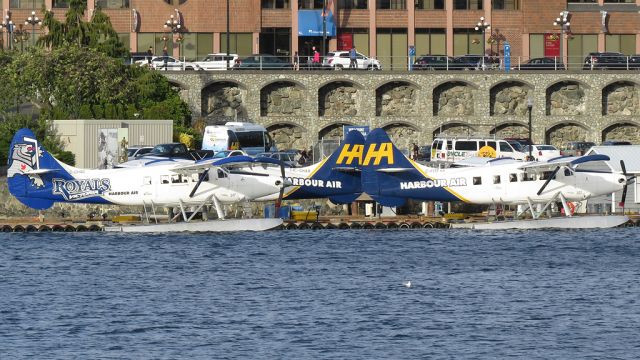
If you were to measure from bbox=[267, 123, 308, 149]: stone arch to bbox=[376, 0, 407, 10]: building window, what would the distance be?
53.3ft

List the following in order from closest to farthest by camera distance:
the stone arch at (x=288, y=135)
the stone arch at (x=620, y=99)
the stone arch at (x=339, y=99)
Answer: the stone arch at (x=288, y=135)
the stone arch at (x=339, y=99)
the stone arch at (x=620, y=99)

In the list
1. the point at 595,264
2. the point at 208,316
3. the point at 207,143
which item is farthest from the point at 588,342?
the point at 207,143

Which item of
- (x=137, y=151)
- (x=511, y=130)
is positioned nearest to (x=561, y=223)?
(x=137, y=151)

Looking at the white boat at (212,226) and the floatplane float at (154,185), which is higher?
the floatplane float at (154,185)

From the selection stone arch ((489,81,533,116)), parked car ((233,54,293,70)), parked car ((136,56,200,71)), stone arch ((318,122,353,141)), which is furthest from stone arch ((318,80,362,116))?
stone arch ((489,81,533,116))

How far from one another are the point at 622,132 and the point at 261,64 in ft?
79.9

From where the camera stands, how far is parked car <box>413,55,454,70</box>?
11219cm

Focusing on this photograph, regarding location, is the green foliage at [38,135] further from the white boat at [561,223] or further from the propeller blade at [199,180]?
the white boat at [561,223]

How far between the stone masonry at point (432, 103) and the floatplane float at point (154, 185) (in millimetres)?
39103

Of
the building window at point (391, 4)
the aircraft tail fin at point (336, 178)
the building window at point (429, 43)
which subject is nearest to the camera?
the aircraft tail fin at point (336, 178)

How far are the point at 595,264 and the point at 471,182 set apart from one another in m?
8.94

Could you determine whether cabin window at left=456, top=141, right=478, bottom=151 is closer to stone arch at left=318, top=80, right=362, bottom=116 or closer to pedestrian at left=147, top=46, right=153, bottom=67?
stone arch at left=318, top=80, right=362, bottom=116

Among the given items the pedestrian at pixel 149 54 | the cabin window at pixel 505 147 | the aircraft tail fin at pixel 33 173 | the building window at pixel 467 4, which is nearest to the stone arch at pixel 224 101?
the pedestrian at pixel 149 54

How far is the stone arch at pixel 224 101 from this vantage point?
110 metres
